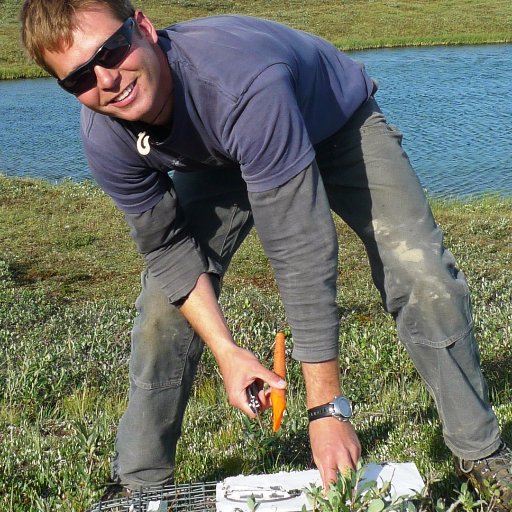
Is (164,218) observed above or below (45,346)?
above

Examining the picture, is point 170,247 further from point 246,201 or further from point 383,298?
point 383,298

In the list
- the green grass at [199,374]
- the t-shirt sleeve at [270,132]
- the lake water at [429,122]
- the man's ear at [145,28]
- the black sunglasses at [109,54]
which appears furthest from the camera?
the lake water at [429,122]

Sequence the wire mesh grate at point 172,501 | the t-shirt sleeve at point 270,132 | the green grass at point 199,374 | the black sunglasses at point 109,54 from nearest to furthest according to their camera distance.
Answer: the t-shirt sleeve at point 270,132 < the black sunglasses at point 109,54 < the wire mesh grate at point 172,501 < the green grass at point 199,374

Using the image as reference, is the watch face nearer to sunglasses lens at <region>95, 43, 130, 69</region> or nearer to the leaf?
the leaf

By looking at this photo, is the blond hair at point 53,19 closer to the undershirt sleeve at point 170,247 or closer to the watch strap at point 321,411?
the undershirt sleeve at point 170,247

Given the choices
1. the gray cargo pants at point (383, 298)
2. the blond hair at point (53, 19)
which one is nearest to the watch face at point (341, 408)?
the gray cargo pants at point (383, 298)

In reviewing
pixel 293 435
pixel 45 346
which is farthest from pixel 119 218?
pixel 293 435

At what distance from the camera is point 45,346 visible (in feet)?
23.4

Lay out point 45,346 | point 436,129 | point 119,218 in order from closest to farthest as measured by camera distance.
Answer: point 45,346 → point 119,218 → point 436,129

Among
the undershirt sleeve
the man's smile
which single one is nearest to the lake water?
the undershirt sleeve

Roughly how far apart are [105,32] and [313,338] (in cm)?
132

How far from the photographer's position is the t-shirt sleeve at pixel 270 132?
120 inches

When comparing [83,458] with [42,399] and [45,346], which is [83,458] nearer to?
[42,399]

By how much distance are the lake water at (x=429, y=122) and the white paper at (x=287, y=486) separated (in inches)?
552
